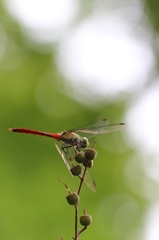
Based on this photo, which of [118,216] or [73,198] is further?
[118,216]

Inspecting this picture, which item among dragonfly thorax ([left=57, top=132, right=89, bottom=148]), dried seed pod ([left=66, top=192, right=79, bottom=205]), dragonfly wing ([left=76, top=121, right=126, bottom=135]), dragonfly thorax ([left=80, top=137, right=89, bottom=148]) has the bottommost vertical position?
dried seed pod ([left=66, top=192, right=79, bottom=205])

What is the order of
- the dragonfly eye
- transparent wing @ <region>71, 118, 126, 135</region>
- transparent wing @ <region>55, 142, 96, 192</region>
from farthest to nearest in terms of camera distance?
1. transparent wing @ <region>71, 118, 126, 135</region>
2. transparent wing @ <region>55, 142, 96, 192</region>
3. the dragonfly eye

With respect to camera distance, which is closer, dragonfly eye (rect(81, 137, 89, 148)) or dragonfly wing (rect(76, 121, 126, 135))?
dragonfly eye (rect(81, 137, 89, 148))

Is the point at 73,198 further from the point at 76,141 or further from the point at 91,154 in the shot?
the point at 76,141

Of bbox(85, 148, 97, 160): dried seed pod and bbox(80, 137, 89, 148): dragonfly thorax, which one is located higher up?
bbox(80, 137, 89, 148): dragonfly thorax

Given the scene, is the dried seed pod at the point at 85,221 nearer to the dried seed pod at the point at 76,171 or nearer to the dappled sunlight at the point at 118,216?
the dried seed pod at the point at 76,171

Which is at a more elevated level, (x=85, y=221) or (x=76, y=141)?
(x=76, y=141)

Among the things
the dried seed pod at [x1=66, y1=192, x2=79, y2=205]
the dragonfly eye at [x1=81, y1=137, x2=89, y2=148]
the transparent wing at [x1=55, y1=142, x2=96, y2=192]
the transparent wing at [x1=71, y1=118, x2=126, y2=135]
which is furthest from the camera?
the transparent wing at [x1=71, y1=118, x2=126, y2=135]

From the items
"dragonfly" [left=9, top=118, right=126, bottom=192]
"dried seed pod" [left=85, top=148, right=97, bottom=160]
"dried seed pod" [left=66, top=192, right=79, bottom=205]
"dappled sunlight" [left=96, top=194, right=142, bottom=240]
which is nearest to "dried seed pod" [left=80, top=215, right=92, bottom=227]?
"dried seed pod" [left=66, top=192, right=79, bottom=205]

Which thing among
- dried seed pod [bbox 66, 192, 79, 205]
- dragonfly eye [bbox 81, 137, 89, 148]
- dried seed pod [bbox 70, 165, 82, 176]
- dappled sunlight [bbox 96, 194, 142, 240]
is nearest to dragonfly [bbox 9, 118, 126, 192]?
dragonfly eye [bbox 81, 137, 89, 148]

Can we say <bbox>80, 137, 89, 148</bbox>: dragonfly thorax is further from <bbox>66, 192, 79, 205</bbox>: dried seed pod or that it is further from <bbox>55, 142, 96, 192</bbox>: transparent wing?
<bbox>66, 192, 79, 205</bbox>: dried seed pod

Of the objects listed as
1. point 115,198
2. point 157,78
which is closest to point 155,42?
point 157,78

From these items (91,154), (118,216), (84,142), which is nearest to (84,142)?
(84,142)

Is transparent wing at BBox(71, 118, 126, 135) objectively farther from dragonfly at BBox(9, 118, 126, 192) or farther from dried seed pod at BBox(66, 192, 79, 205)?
dried seed pod at BBox(66, 192, 79, 205)
